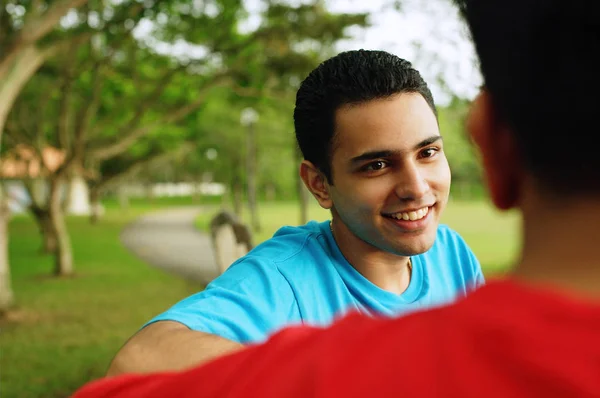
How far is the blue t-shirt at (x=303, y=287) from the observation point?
1285mm

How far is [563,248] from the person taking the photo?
0.58 meters

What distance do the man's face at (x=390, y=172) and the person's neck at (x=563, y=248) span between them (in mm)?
966

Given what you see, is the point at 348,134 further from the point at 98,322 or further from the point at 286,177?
the point at 286,177

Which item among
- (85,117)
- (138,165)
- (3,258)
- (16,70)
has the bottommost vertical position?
(3,258)

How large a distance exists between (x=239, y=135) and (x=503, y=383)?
26756mm

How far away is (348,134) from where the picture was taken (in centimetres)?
162

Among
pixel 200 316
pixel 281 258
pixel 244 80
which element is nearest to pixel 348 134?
pixel 281 258

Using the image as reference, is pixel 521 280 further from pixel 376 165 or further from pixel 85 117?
pixel 85 117

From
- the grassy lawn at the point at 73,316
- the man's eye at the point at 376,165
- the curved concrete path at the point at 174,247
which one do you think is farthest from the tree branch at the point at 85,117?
the man's eye at the point at 376,165

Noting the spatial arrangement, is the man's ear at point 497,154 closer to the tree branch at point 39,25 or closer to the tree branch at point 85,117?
the tree branch at point 39,25

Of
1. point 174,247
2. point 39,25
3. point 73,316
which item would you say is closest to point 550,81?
point 39,25

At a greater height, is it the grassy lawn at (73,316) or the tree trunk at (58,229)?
the tree trunk at (58,229)

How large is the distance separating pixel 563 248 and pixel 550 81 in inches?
5.5

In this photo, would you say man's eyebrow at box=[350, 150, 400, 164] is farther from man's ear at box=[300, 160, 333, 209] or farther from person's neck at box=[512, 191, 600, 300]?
person's neck at box=[512, 191, 600, 300]
